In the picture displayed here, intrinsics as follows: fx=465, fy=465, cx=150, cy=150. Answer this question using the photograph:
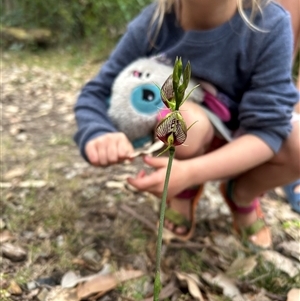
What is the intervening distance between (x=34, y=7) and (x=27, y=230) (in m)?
3.71

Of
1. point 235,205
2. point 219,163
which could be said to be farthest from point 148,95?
point 235,205

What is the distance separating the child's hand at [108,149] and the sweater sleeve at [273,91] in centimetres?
30

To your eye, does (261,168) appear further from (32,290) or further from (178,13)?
(32,290)

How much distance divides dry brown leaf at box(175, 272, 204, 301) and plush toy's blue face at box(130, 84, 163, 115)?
1.41 ft

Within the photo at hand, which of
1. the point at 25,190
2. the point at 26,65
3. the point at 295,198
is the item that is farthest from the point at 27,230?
the point at 26,65

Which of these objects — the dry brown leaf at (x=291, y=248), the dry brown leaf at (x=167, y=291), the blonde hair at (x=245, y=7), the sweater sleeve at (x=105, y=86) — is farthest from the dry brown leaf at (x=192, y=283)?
the blonde hair at (x=245, y=7)

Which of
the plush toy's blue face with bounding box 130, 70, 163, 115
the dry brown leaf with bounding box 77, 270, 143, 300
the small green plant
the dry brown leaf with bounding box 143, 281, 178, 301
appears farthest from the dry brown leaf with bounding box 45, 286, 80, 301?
the small green plant

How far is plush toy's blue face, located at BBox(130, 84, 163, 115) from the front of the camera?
1.21 metres

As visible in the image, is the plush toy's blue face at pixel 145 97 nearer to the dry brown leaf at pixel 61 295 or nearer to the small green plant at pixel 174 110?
the dry brown leaf at pixel 61 295

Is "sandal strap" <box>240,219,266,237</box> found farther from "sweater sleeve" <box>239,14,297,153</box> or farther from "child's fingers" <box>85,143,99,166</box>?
"child's fingers" <box>85,143,99,166</box>

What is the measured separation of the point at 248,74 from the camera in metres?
1.15

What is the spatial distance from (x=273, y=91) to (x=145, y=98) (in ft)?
1.09

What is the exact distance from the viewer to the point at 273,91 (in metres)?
1.08

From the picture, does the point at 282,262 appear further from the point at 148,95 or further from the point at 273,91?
the point at 148,95
